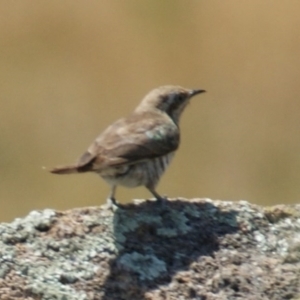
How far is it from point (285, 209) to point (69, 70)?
8.69 m

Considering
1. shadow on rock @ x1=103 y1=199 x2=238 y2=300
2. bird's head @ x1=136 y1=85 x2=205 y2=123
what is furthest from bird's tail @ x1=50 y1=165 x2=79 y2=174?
bird's head @ x1=136 y1=85 x2=205 y2=123

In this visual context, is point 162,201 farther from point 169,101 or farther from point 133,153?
point 169,101

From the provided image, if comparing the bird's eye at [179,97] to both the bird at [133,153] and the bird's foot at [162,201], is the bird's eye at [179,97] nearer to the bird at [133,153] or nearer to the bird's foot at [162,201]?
the bird at [133,153]

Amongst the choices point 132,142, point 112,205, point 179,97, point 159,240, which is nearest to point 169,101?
point 179,97

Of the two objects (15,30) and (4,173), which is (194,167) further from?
(15,30)

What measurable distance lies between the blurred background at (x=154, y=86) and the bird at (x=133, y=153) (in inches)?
119

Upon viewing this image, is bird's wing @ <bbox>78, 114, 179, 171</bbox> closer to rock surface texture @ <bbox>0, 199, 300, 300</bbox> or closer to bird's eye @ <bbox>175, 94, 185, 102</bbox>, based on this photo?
bird's eye @ <bbox>175, 94, 185, 102</bbox>

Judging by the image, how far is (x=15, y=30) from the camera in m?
15.1

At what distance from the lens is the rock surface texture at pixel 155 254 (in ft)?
16.1

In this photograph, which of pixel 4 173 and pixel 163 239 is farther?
pixel 4 173

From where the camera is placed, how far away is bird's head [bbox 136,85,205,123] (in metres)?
7.72

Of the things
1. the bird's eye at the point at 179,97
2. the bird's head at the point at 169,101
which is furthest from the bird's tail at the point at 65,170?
the bird's eye at the point at 179,97

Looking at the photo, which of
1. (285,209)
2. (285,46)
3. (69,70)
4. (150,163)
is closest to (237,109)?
(285,46)

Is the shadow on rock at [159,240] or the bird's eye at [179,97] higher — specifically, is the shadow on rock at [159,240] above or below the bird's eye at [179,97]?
below
